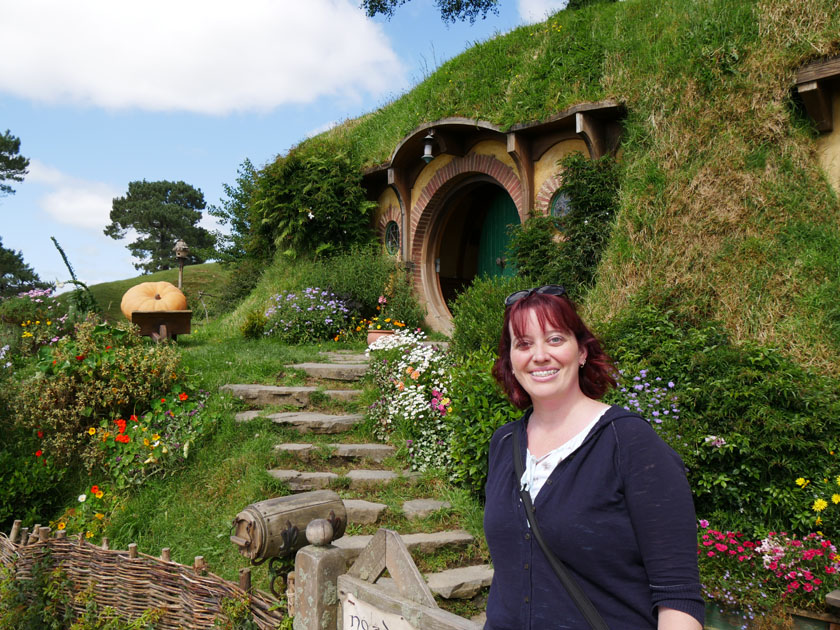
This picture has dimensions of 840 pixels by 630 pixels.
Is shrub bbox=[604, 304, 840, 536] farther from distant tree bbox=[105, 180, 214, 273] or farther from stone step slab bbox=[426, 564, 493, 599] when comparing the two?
distant tree bbox=[105, 180, 214, 273]

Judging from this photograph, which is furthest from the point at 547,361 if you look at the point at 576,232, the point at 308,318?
the point at 308,318

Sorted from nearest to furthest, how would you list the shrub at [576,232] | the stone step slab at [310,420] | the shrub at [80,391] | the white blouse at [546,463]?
the white blouse at [546,463], the shrub at [80,391], the stone step slab at [310,420], the shrub at [576,232]

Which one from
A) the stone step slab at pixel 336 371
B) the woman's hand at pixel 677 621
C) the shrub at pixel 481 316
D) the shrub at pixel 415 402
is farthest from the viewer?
the stone step slab at pixel 336 371

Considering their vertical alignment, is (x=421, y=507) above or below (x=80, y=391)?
below

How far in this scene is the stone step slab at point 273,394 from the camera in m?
6.11

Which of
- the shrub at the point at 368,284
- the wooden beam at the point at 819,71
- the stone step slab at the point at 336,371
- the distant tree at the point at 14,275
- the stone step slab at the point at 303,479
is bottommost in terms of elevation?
the stone step slab at the point at 303,479

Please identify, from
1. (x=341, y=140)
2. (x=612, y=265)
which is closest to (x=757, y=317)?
(x=612, y=265)

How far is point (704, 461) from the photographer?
413cm

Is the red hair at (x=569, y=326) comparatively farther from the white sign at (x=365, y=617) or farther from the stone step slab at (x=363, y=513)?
the stone step slab at (x=363, y=513)

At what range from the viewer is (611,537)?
1.40 meters

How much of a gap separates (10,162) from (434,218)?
70.4 feet

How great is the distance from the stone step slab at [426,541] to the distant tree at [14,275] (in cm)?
2353

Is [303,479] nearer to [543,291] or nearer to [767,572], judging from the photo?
[767,572]

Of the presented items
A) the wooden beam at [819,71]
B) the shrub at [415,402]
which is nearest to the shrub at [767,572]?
the shrub at [415,402]
